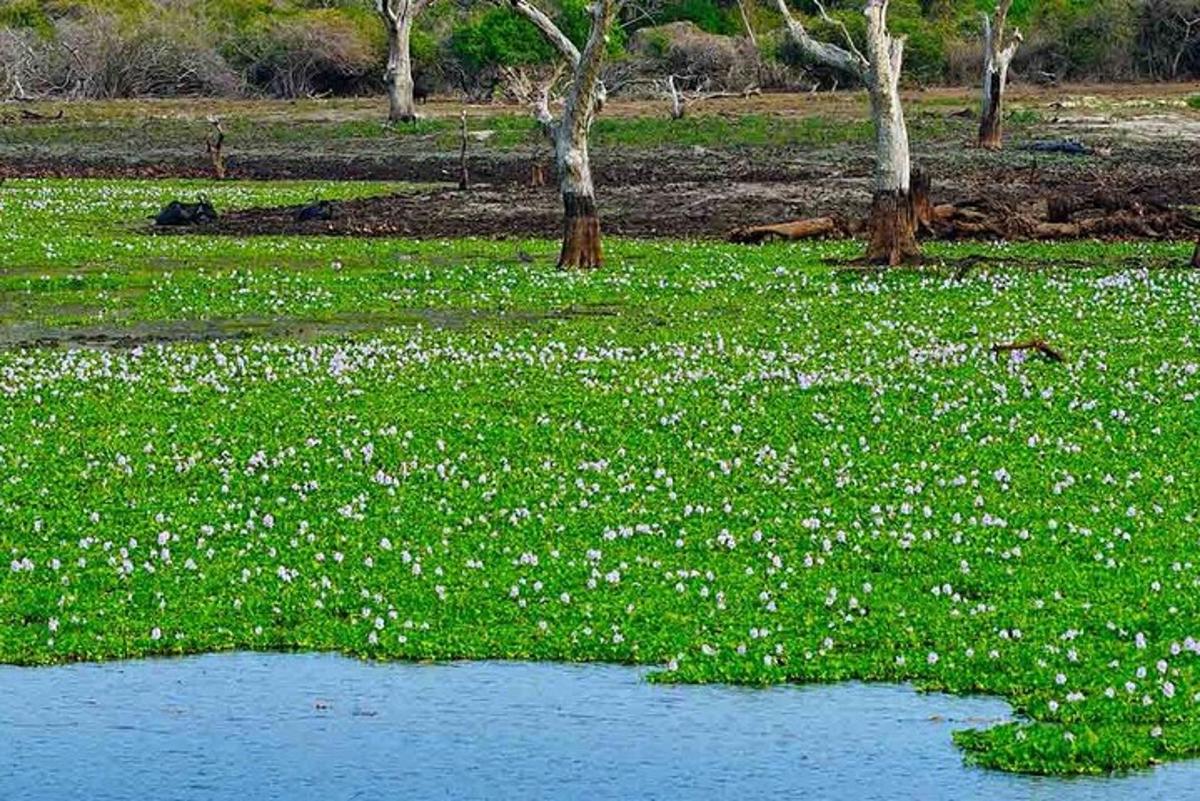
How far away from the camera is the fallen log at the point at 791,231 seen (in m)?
39.2

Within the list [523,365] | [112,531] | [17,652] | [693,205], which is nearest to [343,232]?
[693,205]

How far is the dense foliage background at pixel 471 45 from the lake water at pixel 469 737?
2954 inches

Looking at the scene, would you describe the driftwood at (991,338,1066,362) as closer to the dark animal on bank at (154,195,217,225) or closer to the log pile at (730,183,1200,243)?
the log pile at (730,183,1200,243)

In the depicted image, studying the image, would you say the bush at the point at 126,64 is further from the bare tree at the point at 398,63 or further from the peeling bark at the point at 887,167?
the peeling bark at the point at 887,167

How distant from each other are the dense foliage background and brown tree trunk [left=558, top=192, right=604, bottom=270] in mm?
53219

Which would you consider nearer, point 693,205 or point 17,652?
point 17,652

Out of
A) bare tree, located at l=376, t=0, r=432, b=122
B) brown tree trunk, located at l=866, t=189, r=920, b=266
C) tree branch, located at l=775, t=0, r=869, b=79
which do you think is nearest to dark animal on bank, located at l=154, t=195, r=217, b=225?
tree branch, located at l=775, t=0, r=869, b=79

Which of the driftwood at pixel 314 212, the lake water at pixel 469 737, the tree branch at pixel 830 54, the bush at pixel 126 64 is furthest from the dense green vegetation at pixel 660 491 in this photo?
the bush at pixel 126 64

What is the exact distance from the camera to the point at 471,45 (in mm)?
95812

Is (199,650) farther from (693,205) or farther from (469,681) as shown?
Answer: (693,205)

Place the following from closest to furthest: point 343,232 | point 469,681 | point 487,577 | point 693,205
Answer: point 469,681
point 487,577
point 343,232
point 693,205

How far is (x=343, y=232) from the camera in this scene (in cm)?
4344

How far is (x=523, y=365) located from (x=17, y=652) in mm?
10577

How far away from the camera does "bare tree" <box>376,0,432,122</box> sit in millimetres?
77250
